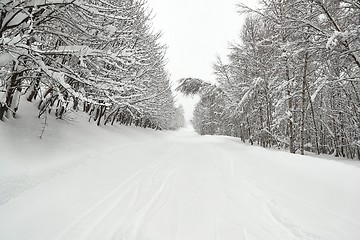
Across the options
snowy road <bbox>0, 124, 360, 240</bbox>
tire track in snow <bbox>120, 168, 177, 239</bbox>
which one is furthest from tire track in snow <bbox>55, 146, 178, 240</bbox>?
tire track in snow <bbox>120, 168, 177, 239</bbox>

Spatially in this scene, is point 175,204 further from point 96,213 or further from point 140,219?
point 96,213

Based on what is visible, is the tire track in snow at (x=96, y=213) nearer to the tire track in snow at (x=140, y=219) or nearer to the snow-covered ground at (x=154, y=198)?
the snow-covered ground at (x=154, y=198)

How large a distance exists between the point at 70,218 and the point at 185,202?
2.06 meters

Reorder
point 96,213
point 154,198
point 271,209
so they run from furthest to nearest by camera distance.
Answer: point 154,198, point 271,209, point 96,213

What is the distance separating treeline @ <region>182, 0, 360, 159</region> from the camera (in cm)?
643

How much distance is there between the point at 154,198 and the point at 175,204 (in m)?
0.53

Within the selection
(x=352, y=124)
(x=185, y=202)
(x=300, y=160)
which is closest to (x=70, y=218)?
(x=185, y=202)

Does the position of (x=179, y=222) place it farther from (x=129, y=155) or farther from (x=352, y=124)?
(x=352, y=124)

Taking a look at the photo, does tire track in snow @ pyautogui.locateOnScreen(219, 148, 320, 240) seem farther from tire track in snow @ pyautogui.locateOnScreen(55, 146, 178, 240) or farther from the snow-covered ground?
tire track in snow @ pyautogui.locateOnScreen(55, 146, 178, 240)

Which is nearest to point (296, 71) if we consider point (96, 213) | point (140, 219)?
point (140, 219)

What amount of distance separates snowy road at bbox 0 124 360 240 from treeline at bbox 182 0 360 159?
3562mm

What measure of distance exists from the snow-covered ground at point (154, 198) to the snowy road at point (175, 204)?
16mm

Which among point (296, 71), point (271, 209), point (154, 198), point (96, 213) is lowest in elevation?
point (96, 213)

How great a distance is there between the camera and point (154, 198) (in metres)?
4.22
